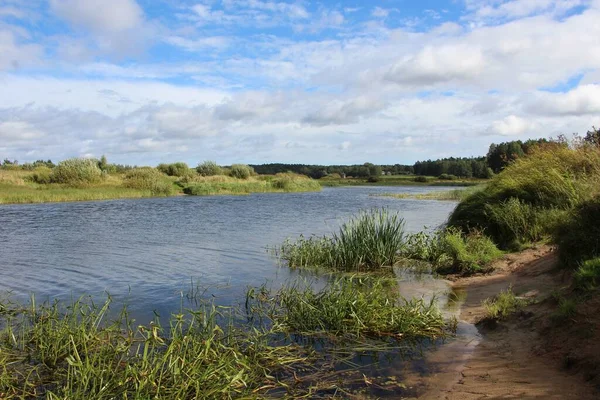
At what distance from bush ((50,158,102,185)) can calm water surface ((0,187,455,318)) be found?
58.9 ft

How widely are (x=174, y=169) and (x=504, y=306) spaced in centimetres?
6172

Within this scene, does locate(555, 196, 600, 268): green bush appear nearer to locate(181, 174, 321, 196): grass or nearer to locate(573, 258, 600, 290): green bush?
locate(573, 258, 600, 290): green bush

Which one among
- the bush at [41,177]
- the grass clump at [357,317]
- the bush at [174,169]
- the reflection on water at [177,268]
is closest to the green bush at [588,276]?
the grass clump at [357,317]

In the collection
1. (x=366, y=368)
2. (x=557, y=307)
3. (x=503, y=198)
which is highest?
(x=503, y=198)

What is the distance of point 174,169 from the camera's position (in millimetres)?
66250

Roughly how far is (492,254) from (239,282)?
705 centimetres

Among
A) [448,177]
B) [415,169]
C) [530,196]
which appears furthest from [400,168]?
[530,196]

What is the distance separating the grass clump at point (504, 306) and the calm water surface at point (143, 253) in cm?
272

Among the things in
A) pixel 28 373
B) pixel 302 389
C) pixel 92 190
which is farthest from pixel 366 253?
pixel 92 190

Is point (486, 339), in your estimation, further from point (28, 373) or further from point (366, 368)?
point (28, 373)

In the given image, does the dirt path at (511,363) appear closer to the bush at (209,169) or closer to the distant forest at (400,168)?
the distant forest at (400,168)

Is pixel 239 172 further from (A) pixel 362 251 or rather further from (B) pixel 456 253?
(B) pixel 456 253

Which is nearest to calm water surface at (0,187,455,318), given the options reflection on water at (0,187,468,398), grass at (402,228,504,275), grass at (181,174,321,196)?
reflection on water at (0,187,468,398)

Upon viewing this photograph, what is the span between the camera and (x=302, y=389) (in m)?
6.10
